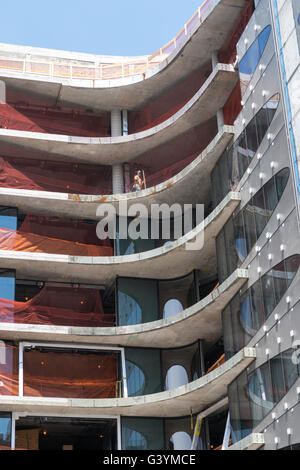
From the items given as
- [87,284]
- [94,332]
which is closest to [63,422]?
[94,332]

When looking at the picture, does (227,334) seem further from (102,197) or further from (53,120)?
(53,120)

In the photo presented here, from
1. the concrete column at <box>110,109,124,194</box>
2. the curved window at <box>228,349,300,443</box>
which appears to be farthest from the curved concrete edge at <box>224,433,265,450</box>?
the concrete column at <box>110,109,124,194</box>

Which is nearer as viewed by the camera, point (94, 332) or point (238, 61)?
point (238, 61)

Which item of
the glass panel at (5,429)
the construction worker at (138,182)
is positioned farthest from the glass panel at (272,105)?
the glass panel at (5,429)

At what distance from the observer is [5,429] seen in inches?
1478

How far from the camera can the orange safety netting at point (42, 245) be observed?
41688mm

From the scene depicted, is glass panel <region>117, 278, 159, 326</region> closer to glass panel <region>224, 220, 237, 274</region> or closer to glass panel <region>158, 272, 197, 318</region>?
glass panel <region>158, 272, 197, 318</region>

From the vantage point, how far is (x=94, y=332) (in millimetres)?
40406

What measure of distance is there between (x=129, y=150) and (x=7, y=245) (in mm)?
9162

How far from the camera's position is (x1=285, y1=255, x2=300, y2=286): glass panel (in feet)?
97.2

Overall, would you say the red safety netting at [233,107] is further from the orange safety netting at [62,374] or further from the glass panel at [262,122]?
the orange safety netting at [62,374]

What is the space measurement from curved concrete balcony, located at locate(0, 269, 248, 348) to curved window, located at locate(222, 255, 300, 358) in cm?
213
